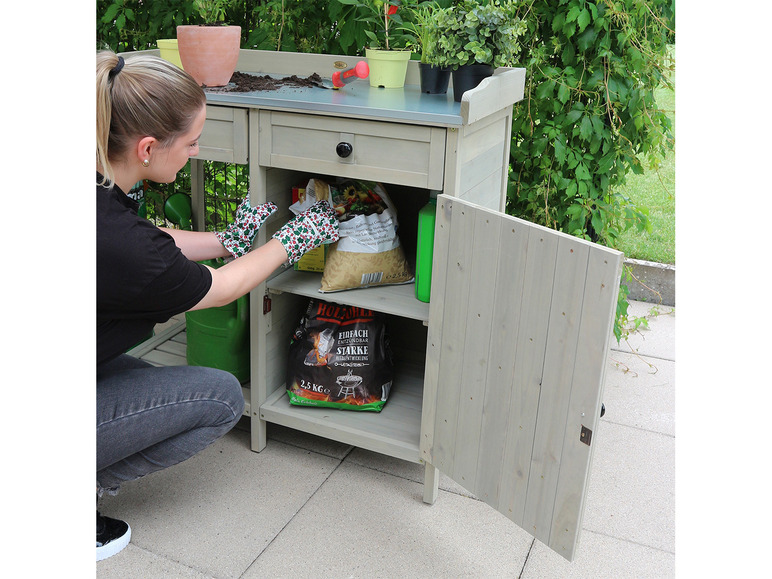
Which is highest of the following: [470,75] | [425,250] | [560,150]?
[470,75]

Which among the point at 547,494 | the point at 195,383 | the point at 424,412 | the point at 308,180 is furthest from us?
the point at 308,180

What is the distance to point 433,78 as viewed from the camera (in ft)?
6.66

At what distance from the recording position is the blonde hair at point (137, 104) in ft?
4.91

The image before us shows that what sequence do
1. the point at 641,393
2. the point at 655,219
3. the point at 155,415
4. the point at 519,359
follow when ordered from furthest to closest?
1. the point at 655,219
2. the point at 641,393
3. the point at 155,415
4. the point at 519,359

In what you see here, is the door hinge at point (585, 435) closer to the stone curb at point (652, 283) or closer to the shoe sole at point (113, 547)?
the shoe sole at point (113, 547)

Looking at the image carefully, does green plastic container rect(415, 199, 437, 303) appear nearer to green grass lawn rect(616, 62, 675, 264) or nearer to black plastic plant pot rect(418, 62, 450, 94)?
black plastic plant pot rect(418, 62, 450, 94)

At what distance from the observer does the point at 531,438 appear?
1.63 meters

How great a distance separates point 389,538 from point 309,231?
0.80 m

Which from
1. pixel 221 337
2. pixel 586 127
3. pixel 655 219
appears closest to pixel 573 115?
pixel 586 127

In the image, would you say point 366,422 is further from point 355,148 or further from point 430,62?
point 430,62

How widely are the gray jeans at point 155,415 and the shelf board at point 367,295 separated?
341mm
